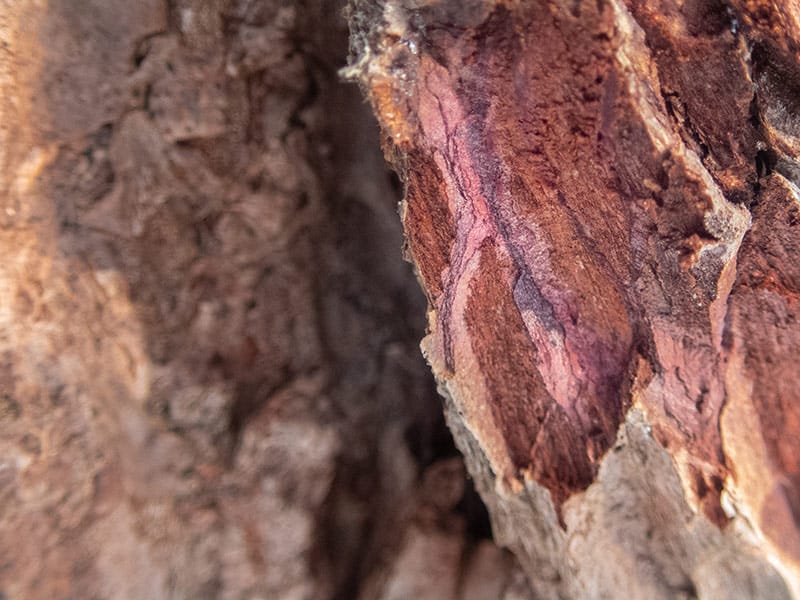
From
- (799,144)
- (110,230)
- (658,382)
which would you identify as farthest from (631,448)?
(110,230)

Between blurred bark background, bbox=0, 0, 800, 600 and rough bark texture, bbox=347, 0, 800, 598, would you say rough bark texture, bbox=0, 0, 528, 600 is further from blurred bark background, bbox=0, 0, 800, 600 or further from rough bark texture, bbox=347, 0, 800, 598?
rough bark texture, bbox=347, 0, 800, 598

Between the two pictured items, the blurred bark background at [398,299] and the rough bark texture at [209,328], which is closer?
→ the blurred bark background at [398,299]

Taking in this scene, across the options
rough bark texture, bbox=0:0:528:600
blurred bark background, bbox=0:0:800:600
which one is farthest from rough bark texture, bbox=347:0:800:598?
rough bark texture, bbox=0:0:528:600

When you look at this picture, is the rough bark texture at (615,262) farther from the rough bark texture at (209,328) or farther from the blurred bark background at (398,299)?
the rough bark texture at (209,328)

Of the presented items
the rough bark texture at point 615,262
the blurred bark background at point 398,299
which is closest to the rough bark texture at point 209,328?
the blurred bark background at point 398,299

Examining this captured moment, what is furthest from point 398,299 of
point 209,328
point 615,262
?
point 615,262

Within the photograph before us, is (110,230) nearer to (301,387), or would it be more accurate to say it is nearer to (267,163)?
(267,163)

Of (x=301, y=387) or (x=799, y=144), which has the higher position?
(x=799, y=144)
